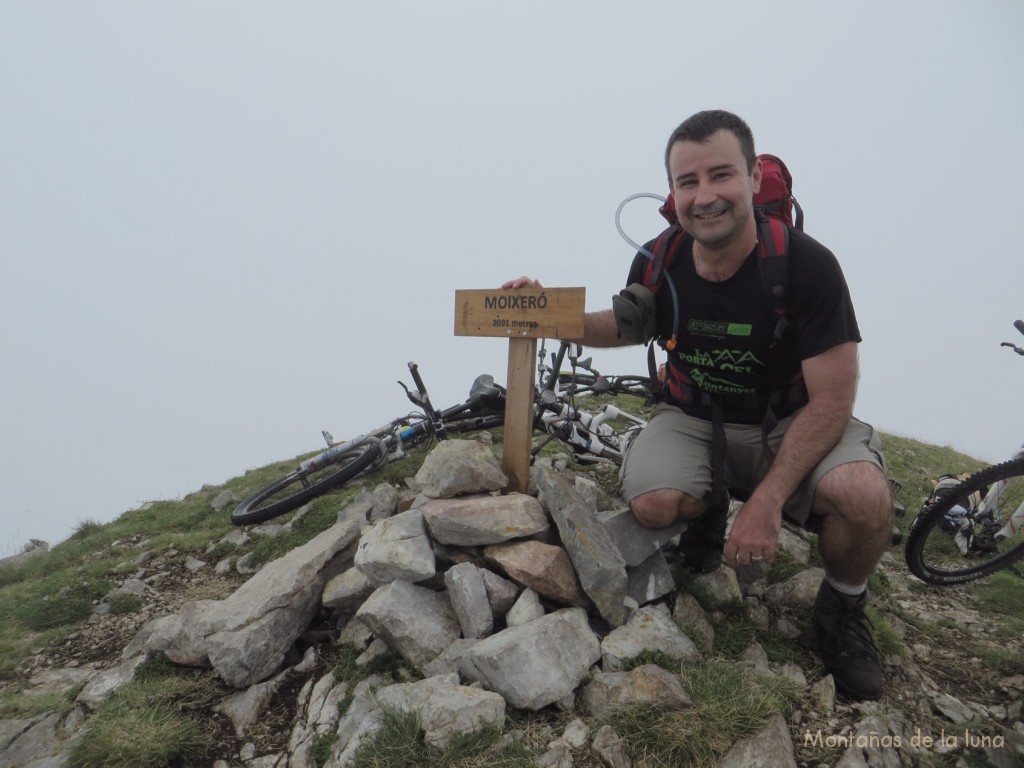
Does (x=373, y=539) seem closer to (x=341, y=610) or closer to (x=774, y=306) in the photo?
(x=341, y=610)

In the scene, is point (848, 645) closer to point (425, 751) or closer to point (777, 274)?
point (777, 274)

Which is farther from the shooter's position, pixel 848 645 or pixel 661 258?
pixel 661 258

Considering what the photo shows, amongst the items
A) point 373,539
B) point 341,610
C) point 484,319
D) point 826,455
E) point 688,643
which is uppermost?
point 484,319

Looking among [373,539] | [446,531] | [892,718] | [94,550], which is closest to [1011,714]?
[892,718]

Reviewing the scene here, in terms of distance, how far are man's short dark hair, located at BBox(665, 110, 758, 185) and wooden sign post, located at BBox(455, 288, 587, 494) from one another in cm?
133

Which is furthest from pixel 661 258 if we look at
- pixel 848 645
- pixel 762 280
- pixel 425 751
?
pixel 425 751

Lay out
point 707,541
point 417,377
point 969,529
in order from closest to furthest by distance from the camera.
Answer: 1. point 707,541
2. point 969,529
3. point 417,377

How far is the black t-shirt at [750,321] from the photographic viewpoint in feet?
11.7

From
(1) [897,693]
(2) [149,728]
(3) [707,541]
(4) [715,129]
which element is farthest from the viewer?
(3) [707,541]

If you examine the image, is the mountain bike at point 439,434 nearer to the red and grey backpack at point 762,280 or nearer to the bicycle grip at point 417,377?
the bicycle grip at point 417,377

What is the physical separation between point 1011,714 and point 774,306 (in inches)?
124

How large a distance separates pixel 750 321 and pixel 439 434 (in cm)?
515

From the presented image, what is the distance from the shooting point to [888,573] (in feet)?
18.9

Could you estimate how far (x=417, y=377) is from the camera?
7875 mm
